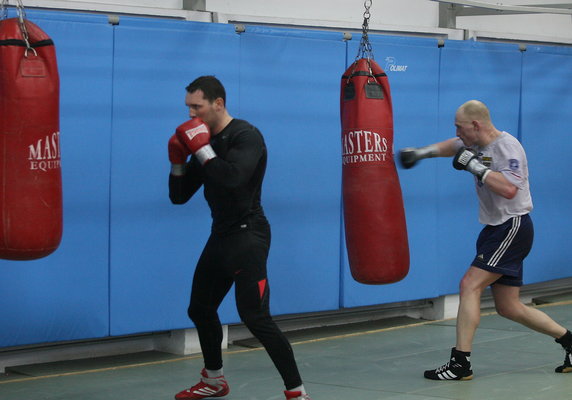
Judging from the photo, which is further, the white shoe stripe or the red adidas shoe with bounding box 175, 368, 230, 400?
the white shoe stripe

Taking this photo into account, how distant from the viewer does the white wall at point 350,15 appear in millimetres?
6430

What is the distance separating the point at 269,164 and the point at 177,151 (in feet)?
6.18

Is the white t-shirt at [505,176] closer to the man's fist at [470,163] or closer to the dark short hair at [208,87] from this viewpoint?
the man's fist at [470,163]

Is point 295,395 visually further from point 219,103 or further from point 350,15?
point 350,15

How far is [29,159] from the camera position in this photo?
4.34 m

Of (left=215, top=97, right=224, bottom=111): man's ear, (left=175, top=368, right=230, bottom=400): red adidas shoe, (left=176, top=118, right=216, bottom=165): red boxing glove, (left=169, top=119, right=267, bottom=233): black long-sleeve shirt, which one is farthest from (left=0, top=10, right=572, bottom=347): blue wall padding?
(left=176, top=118, right=216, bottom=165): red boxing glove

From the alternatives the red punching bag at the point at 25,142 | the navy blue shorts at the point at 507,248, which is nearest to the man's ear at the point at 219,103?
the red punching bag at the point at 25,142

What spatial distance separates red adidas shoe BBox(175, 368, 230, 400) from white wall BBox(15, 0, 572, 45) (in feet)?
7.55

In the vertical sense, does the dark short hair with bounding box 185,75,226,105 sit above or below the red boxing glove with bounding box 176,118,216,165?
above

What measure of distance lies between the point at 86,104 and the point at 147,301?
123cm

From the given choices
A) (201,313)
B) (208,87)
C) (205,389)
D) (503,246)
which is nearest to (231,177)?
(208,87)

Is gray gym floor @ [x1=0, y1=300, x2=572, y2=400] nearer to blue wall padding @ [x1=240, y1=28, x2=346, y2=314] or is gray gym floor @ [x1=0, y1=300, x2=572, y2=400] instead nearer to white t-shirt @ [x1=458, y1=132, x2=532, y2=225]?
blue wall padding @ [x1=240, y1=28, x2=346, y2=314]

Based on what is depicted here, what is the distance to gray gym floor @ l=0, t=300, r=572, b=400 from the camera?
5.47 metres

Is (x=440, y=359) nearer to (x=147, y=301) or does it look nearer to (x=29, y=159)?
(x=147, y=301)
